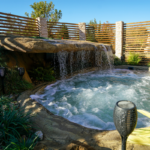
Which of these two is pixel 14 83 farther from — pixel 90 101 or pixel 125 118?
pixel 125 118

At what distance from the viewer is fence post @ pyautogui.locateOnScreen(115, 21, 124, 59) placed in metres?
10.8

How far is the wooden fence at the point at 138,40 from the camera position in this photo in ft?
32.9

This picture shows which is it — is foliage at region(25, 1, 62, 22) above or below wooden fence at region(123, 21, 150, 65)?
above

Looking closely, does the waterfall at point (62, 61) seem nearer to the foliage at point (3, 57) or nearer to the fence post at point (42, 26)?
the foliage at point (3, 57)

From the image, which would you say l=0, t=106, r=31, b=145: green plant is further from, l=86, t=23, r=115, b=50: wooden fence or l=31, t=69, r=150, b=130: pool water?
l=86, t=23, r=115, b=50: wooden fence

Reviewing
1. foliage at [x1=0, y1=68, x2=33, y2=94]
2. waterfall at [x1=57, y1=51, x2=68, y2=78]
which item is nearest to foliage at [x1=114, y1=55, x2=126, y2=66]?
waterfall at [x1=57, y1=51, x2=68, y2=78]

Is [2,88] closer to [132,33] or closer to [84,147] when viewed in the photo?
[84,147]

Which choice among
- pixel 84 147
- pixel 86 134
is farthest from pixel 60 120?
pixel 84 147

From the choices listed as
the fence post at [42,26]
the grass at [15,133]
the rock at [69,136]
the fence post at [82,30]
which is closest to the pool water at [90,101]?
the rock at [69,136]

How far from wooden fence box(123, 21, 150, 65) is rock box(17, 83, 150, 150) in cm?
964

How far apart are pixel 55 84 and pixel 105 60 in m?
5.11

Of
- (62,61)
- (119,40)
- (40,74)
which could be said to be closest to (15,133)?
(40,74)

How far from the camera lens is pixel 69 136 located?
214 cm

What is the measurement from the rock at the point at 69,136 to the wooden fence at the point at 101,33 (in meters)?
10.4
